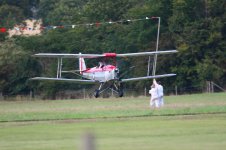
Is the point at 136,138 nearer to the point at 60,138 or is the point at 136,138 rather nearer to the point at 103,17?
the point at 60,138

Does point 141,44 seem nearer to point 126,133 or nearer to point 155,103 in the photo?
point 155,103

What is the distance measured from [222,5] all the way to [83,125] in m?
45.4

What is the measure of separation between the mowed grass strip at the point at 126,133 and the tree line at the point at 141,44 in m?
38.9

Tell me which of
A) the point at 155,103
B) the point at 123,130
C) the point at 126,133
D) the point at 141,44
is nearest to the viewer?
the point at 126,133

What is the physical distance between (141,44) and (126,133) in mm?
49513

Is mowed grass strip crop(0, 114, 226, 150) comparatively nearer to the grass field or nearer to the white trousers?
the grass field

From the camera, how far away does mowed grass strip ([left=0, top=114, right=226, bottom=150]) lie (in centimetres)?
1997

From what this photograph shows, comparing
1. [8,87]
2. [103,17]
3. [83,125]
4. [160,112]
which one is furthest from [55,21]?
[83,125]

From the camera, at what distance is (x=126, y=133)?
23.7 metres

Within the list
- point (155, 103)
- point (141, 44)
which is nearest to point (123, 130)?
point (155, 103)

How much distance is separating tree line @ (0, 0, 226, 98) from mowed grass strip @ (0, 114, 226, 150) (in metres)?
38.9

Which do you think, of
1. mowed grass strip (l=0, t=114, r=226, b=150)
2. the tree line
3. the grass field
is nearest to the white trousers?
the grass field

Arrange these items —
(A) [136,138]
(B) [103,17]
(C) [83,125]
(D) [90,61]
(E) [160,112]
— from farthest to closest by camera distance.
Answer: (B) [103,17] → (D) [90,61] → (E) [160,112] → (C) [83,125] → (A) [136,138]

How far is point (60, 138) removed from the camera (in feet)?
74.7
